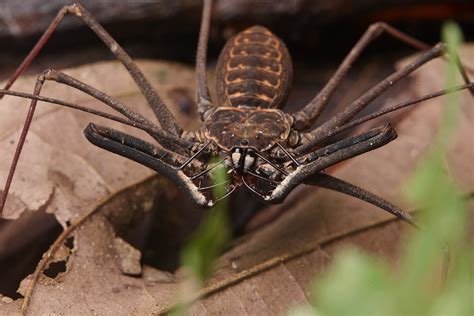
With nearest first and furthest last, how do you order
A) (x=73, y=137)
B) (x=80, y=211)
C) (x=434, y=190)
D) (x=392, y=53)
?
(x=434, y=190), (x=80, y=211), (x=73, y=137), (x=392, y=53)

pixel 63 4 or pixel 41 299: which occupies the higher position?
pixel 63 4

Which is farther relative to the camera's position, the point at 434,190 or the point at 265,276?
the point at 265,276

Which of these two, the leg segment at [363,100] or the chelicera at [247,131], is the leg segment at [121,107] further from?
the leg segment at [363,100]

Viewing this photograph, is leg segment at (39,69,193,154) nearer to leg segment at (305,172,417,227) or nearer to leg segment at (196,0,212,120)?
leg segment at (196,0,212,120)

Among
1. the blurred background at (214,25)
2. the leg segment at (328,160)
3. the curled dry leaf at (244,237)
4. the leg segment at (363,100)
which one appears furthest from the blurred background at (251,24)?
the leg segment at (328,160)

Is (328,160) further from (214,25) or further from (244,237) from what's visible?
(214,25)

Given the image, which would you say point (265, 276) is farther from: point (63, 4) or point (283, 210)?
point (63, 4)

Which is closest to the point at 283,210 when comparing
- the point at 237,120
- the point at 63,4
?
the point at 237,120
